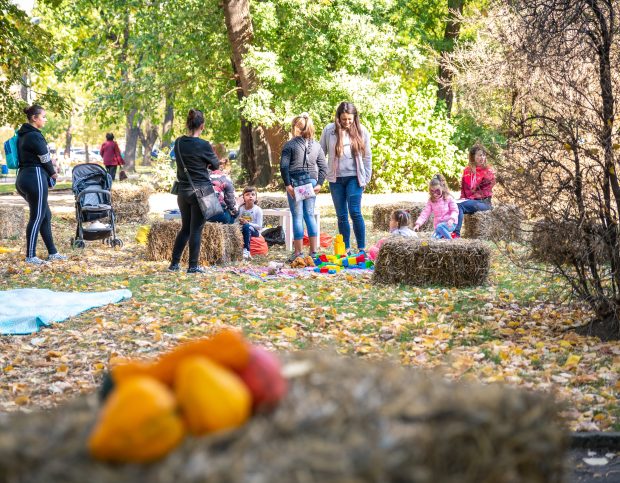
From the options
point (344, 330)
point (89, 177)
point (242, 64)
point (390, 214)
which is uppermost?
point (242, 64)

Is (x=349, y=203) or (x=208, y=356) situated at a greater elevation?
(x=349, y=203)

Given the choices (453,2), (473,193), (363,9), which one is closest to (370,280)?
(473,193)

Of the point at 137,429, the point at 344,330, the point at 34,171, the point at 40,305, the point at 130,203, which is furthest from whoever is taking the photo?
the point at 130,203

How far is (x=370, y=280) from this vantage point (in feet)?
34.0

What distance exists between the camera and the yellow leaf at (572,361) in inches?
247

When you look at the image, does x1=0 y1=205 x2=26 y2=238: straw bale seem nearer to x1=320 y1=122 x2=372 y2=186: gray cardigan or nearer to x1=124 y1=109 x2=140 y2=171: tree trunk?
x1=320 y1=122 x2=372 y2=186: gray cardigan

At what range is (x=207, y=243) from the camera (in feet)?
39.4

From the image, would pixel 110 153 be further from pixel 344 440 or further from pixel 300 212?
pixel 344 440

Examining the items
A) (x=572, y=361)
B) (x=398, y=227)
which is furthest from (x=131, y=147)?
(x=572, y=361)

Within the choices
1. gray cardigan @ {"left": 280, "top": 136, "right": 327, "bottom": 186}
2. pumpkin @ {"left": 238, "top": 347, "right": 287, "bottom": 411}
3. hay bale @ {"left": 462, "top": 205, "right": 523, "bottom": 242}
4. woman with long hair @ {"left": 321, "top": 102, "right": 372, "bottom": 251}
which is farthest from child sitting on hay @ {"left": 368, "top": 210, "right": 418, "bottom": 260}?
pumpkin @ {"left": 238, "top": 347, "right": 287, "bottom": 411}

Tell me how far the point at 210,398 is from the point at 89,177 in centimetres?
1267

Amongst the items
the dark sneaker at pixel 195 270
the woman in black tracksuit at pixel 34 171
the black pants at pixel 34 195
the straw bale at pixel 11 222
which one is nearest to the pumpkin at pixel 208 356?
the dark sneaker at pixel 195 270

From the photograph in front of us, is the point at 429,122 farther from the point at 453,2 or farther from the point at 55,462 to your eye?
the point at 55,462

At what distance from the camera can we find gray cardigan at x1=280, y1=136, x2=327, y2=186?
38.3 feet
